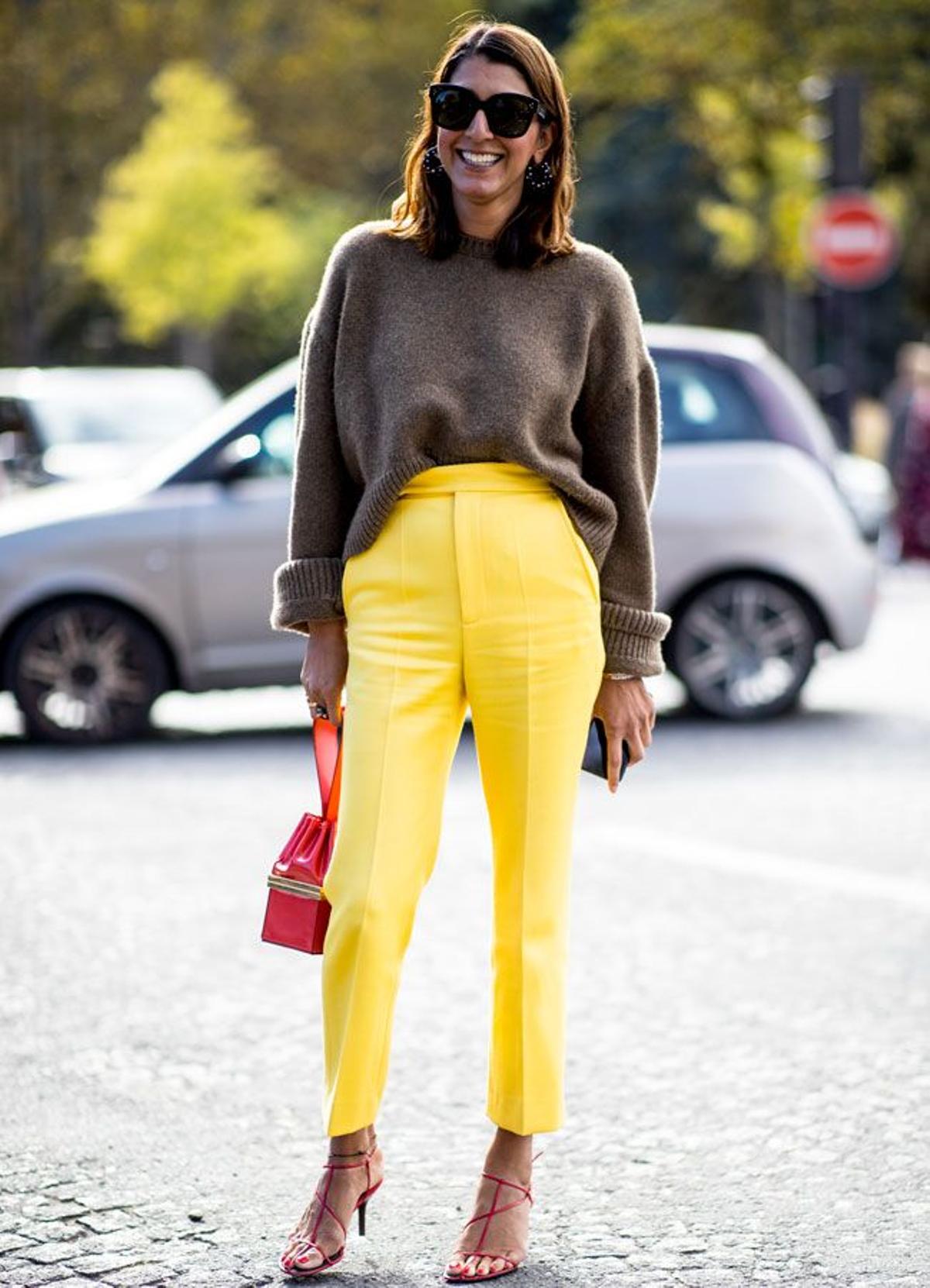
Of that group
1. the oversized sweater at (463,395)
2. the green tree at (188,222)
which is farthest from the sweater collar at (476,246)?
the green tree at (188,222)

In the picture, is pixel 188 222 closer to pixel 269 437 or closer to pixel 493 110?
pixel 269 437

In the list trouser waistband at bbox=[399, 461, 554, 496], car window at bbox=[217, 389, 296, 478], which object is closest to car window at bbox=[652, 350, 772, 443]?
car window at bbox=[217, 389, 296, 478]

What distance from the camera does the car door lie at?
34.2ft

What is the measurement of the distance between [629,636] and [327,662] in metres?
→ 0.48

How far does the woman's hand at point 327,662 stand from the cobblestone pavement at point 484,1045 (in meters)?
0.90

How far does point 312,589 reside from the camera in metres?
3.81

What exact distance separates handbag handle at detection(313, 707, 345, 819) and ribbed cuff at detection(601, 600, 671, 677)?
443mm

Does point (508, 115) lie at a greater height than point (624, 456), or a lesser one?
greater

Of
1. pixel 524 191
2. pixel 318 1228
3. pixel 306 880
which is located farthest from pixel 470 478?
pixel 318 1228

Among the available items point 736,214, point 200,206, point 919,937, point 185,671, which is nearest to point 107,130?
point 200,206

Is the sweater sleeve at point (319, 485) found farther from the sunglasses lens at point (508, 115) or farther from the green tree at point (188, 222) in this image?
the green tree at point (188, 222)

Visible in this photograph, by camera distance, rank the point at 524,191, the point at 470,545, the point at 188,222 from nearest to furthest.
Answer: the point at 470,545 → the point at 524,191 → the point at 188,222

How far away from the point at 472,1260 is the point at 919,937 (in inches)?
113

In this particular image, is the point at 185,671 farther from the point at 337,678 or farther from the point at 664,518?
the point at 337,678
